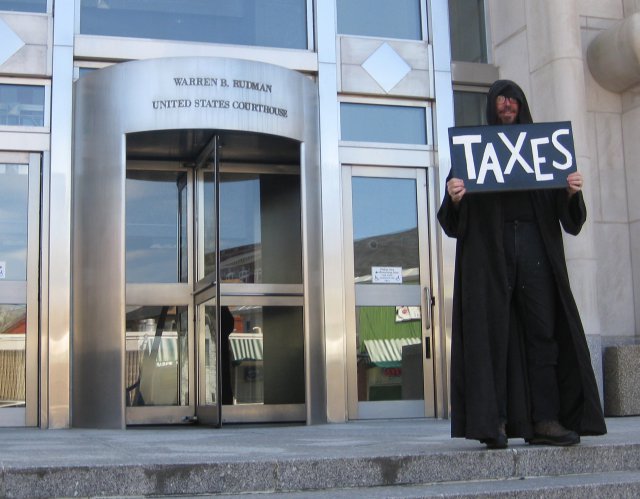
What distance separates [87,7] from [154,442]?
14.7ft

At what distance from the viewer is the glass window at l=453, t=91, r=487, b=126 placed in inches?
374

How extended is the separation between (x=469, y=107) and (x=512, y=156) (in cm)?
500

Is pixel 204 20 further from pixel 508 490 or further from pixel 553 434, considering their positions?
pixel 508 490

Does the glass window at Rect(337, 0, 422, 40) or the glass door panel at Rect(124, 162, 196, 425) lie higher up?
the glass window at Rect(337, 0, 422, 40)

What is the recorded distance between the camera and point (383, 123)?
9219 mm

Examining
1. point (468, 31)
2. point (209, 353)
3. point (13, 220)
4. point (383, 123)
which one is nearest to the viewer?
point (13, 220)

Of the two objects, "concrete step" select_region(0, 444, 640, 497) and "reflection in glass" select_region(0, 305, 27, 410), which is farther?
"reflection in glass" select_region(0, 305, 27, 410)

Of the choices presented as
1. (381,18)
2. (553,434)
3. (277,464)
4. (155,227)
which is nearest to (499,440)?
(553,434)

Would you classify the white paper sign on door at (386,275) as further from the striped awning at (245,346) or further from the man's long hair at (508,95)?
the man's long hair at (508,95)

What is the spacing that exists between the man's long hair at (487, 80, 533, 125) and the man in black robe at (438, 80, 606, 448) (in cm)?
40

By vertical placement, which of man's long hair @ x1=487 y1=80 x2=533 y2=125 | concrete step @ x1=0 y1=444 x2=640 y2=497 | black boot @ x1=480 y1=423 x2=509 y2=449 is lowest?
concrete step @ x1=0 y1=444 x2=640 y2=497

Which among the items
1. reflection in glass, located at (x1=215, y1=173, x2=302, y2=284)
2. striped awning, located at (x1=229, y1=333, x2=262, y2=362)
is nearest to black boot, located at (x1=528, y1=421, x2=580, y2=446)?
reflection in glass, located at (x1=215, y1=173, x2=302, y2=284)

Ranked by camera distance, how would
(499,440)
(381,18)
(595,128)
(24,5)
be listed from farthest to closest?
(381,18), (595,128), (24,5), (499,440)

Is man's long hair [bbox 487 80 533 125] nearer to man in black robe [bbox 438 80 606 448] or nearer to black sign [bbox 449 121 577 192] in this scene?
black sign [bbox 449 121 577 192]
